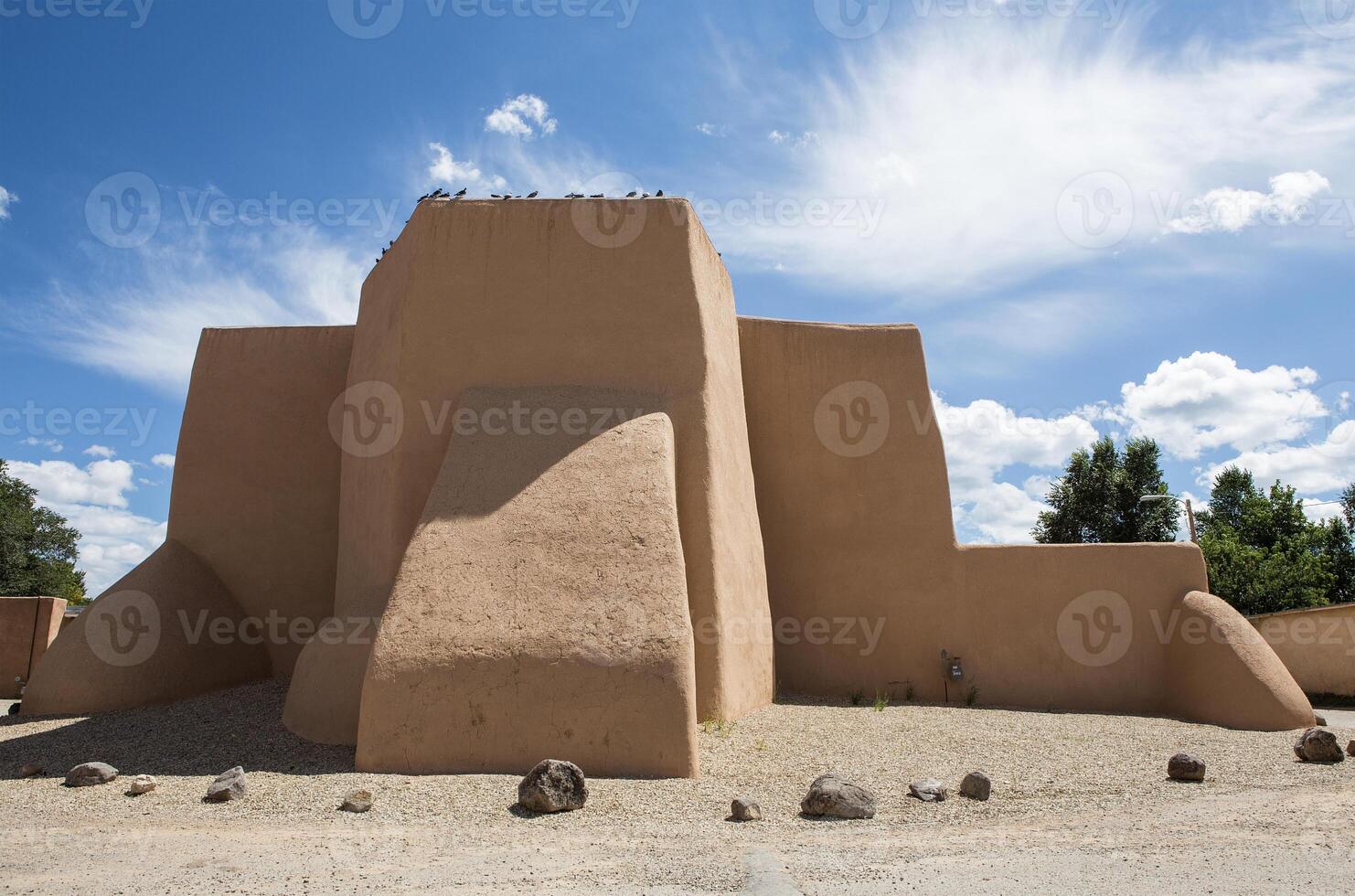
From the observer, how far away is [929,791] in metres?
5.68

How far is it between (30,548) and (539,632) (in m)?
25.0

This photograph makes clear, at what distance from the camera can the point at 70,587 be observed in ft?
83.8

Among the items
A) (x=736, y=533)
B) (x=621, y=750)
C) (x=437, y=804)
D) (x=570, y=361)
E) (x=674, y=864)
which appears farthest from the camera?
(x=736, y=533)

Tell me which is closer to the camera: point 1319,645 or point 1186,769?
point 1186,769

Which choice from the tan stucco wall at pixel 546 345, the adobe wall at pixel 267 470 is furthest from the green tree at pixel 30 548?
the tan stucco wall at pixel 546 345

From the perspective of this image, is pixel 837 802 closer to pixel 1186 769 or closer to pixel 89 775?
pixel 1186 769

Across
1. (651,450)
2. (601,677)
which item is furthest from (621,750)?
(651,450)

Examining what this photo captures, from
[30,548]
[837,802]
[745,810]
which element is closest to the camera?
[745,810]

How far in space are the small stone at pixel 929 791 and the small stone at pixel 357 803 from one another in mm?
3454

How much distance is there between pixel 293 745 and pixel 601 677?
9.39ft

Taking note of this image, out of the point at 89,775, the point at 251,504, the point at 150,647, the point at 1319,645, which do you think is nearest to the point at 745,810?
the point at 89,775

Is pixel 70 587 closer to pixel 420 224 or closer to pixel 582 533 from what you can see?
pixel 420 224

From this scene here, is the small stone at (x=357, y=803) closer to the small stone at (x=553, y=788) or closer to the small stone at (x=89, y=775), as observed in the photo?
the small stone at (x=553, y=788)

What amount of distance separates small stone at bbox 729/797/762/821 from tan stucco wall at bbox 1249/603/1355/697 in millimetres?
12423
